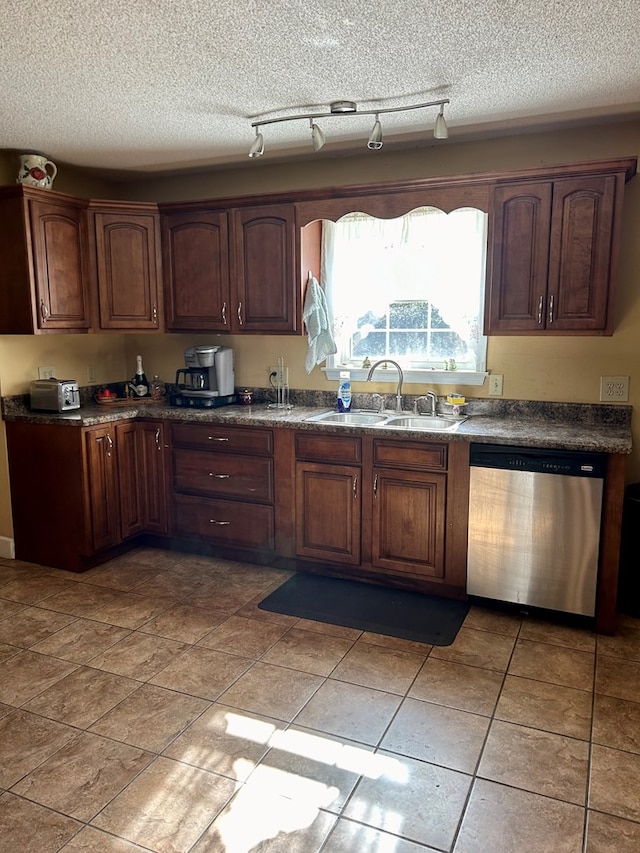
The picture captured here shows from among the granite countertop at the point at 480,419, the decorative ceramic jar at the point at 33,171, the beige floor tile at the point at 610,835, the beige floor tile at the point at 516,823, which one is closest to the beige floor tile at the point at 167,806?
the beige floor tile at the point at 516,823

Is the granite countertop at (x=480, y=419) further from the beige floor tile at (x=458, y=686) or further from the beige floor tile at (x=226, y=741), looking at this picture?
the beige floor tile at (x=226, y=741)

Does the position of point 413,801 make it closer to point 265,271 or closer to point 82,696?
point 82,696

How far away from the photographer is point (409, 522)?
3.25 metres

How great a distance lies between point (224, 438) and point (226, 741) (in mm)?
1830

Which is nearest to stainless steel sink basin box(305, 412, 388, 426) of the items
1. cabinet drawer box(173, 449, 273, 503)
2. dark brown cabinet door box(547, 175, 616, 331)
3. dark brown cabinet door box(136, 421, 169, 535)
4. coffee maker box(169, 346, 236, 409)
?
cabinet drawer box(173, 449, 273, 503)

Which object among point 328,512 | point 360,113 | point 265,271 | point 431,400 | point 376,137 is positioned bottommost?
point 328,512

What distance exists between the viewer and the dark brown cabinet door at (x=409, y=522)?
318cm

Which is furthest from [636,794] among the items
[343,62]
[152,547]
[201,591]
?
[152,547]

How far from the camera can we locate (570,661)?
266cm

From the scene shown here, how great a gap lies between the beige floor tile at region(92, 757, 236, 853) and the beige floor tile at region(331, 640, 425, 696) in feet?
2.40

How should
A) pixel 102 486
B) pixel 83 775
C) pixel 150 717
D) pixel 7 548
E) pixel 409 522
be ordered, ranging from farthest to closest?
pixel 7 548 → pixel 102 486 → pixel 409 522 → pixel 150 717 → pixel 83 775

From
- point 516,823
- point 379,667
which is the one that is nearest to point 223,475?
point 379,667

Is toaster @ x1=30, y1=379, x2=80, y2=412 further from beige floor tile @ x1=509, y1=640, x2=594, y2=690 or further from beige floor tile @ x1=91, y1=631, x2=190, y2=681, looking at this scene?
beige floor tile @ x1=509, y1=640, x2=594, y2=690

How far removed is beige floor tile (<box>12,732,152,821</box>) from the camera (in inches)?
74.7
